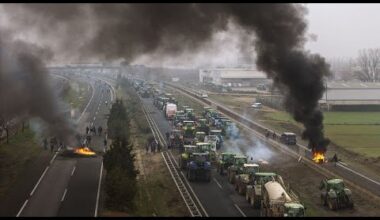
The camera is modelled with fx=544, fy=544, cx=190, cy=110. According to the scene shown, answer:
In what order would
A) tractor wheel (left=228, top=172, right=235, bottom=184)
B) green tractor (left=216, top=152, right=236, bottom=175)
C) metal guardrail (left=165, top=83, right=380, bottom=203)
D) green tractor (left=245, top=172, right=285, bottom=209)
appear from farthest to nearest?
green tractor (left=216, top=152, right=236, bottom=175)
tractor wheel (left=228, top=172, right=235, bottom=184)
metal guardrail (left=165, top=83, right=380, bottom=203)
green tractor (left=245, top=172, right=285, bottom=209)

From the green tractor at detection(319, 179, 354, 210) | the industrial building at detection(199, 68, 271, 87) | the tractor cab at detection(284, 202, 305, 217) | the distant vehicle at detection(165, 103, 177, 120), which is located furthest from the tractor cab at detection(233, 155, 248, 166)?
the industrial building at detection(199, 68, 271, 87)

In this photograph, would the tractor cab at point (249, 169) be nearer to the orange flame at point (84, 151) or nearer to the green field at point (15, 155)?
the green field at point (15, 155)

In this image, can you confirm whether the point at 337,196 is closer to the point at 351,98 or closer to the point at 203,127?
the point at 203,127

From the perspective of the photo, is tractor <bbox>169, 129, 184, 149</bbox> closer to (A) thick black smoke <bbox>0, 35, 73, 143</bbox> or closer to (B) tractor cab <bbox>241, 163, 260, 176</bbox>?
(A) thick black smoke <bbox>0, 35, 73, 143</bbox>

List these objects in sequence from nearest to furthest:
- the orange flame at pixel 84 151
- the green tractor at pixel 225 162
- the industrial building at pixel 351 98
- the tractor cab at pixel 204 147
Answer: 1. the green tractor at pixel 225 162
2. the tractor cab at pixel 204 147
3. the orange flame at pixel 84 151
4. the industrial building at pixel 351 98

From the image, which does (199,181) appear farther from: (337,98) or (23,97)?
(337,98)

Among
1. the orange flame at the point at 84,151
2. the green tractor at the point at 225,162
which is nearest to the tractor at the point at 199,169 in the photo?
the green tractor at the point at 225,162

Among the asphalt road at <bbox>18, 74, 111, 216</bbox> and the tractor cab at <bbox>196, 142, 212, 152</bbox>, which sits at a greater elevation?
the tractor cab at <bbox>196, 142, 212, 152</bbox>
